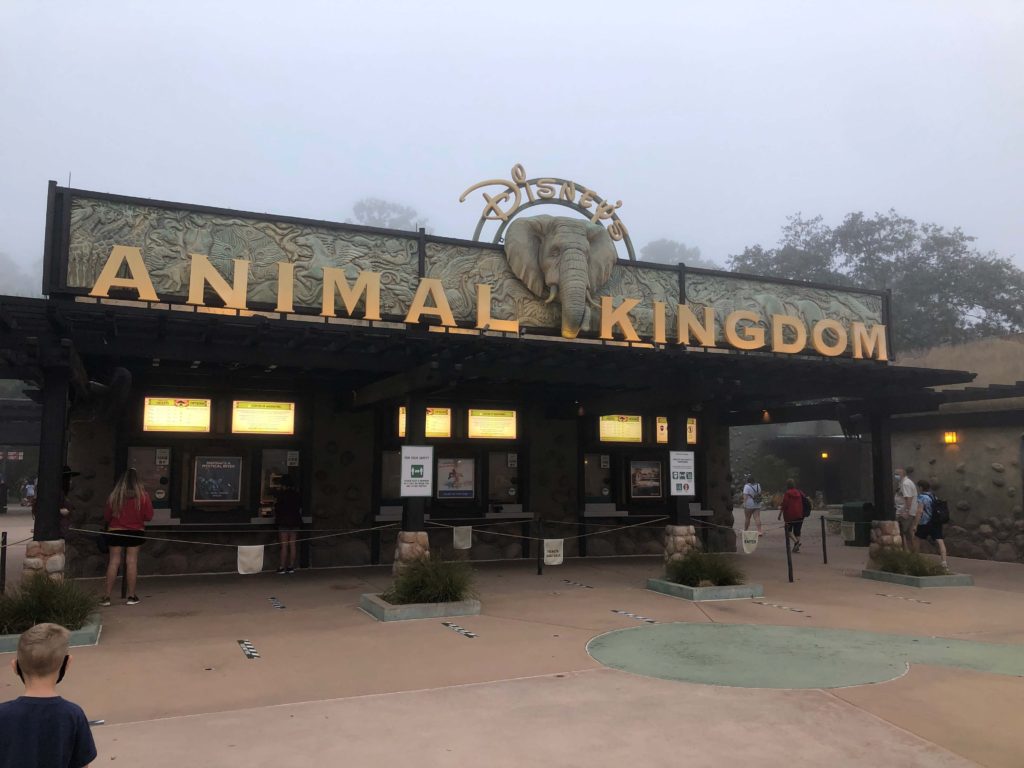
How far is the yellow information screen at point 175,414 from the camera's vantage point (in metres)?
12.4

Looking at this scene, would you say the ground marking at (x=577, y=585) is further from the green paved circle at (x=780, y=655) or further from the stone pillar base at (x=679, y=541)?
the green paved circle at (x=780, y=655)

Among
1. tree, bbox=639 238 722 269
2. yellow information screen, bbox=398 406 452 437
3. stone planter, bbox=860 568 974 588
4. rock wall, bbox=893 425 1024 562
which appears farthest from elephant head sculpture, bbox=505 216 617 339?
tree, bbox=639 238 722 269

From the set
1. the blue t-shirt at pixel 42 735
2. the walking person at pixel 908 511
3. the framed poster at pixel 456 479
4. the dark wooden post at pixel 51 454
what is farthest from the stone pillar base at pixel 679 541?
the blue t-shirt at pixel 42 735

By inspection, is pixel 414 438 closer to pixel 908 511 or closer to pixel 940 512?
pixel 908 511

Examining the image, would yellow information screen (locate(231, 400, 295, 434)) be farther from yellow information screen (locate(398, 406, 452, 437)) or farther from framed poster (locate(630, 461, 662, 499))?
framed poster (locate(630, 461, 662, 499))

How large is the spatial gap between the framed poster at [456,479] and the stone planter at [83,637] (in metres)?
6.69

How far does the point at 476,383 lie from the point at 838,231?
126ft

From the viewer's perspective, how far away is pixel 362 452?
13.8 m

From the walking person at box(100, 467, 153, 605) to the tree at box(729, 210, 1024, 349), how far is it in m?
35.7

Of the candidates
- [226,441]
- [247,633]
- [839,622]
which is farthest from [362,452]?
[839,622]

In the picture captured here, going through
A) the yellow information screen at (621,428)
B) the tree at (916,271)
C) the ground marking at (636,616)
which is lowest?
the ground marking at (636,616)

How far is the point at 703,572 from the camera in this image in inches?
434

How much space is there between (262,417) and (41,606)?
566 cm

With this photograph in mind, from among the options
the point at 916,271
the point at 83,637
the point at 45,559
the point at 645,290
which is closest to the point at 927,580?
the point at 645,290
